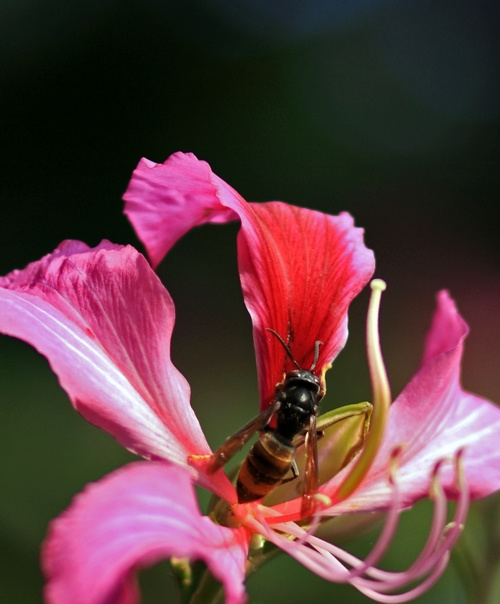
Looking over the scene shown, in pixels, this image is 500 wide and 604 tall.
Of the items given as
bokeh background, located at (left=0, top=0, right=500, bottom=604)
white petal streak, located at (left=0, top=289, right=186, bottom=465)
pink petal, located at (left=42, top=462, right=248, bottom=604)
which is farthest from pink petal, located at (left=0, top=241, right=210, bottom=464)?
bokeh background, located at (left=0, top=0, right=500, bottom=604)

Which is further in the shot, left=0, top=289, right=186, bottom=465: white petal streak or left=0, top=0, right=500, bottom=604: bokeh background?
left=0, top=0, right=500, bottom=604: bokeh background

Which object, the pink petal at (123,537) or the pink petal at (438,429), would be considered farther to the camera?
the pink petal at (438,429)

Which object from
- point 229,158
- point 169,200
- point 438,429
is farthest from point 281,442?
point 229,158

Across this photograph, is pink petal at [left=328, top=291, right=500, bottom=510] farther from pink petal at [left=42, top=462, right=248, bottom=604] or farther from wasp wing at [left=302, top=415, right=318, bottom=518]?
pink petal at [left=42, top=462, right=248, bottom=604]

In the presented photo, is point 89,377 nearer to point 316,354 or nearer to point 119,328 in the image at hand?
point 119,328

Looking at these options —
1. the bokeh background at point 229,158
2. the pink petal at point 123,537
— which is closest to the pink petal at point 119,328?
the pink petal at point 123,537

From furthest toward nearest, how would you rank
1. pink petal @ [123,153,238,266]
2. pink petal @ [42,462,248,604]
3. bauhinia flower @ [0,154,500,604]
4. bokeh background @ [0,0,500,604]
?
1. bokeh background @ [0,0,500,604]
2. pink petal @ [123,153,238,266]
3. bauhinia flower @ [0,154,500,604]
4. pink petal @ [42,462,248,604]

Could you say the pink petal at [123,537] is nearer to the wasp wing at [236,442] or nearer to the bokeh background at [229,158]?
the wasp wing at [236,442]
